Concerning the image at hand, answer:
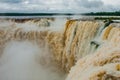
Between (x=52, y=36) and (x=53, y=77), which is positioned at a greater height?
(x=52, y=36)

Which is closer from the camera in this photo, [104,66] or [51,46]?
[104,66]

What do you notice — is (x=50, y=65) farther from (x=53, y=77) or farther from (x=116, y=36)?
(x=116, y=36)

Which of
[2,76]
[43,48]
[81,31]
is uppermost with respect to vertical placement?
[81,31]

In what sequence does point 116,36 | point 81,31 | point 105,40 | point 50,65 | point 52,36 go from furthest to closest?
point 52,36
point 50,65
point 81,31
point 105,40
point 116,36

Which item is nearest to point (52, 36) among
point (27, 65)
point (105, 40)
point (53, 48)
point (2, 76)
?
point (53, 48)

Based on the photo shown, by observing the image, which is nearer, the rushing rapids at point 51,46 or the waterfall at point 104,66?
the waterfall at point 104,66

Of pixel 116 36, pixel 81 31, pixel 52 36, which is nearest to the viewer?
pixel 116 36

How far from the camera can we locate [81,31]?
2317 cm

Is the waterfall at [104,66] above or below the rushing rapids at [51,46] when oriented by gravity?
above

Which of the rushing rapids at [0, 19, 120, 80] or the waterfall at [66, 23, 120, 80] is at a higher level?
the waterfall at [66, 23, 120, 80]

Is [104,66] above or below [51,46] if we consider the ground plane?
above

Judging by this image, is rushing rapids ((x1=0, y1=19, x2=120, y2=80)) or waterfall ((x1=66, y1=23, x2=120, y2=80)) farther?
rushing rapids ((x1=0, y1=19, x2=120, y2=80))

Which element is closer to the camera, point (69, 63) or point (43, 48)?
point (69, 63)

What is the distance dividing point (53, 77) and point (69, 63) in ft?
5.20
